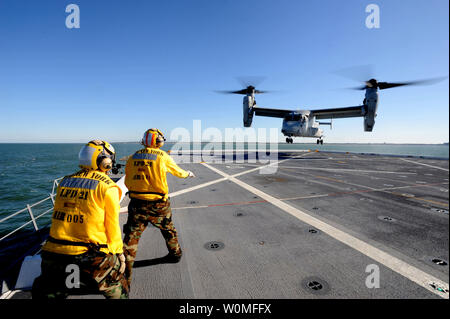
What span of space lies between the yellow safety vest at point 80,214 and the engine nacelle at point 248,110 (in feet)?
91.4

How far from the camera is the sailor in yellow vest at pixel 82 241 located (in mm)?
1957

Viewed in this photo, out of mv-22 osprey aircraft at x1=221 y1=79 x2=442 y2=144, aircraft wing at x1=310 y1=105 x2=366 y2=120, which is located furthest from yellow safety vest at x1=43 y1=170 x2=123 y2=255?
aircraft wing at x1=310 y1=105 x2=366 y2=120

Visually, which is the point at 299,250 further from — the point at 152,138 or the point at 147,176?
the point at 152,138

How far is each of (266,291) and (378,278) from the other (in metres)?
1.94

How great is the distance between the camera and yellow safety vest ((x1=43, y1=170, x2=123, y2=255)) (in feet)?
6.56

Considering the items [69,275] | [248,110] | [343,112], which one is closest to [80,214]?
[69,275]

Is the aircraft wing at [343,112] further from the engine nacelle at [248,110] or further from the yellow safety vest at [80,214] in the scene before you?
the yellow safety vest at [80,214]

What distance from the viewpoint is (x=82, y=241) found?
2021mm

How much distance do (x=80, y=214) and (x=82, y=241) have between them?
28 cm

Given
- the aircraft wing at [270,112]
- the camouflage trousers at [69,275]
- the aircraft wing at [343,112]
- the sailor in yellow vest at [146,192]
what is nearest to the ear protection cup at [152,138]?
the sailor in yellow vest at [146,192]
